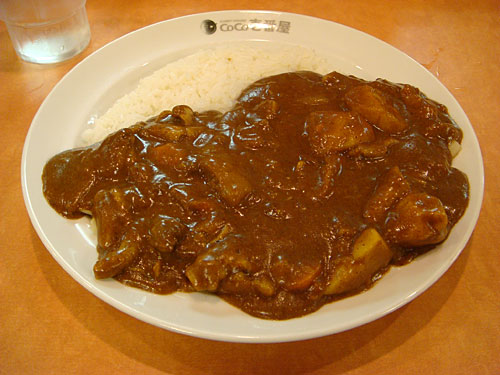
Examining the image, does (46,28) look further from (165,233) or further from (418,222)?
(418,222)

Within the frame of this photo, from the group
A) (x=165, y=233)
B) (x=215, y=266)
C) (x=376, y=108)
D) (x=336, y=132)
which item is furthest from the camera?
(x=376, y=108)

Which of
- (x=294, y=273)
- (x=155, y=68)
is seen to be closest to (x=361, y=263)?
(x=294, y=273)

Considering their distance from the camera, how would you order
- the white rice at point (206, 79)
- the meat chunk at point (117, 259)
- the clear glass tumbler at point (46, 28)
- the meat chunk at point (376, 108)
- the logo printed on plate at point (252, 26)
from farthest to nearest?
the logo printed on plate at point (252, 26) < the clear glass tumbler at point (46, 28) < the white rice at point (206, 79) < the meat chunk at point (376, 108) < the meat chunk at point (117, 259)

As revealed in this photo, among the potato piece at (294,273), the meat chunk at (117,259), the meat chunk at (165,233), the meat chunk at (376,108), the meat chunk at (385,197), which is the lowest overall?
the meat chunk at (117,259)

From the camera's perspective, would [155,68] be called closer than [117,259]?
No

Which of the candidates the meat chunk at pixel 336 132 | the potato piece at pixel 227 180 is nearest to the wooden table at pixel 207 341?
the potato piece at pixel 227 180

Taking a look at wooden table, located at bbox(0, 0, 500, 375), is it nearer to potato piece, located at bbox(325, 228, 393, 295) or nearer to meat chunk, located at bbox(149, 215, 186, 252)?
potato piece, located at bbox(325, 228, 393, 295)

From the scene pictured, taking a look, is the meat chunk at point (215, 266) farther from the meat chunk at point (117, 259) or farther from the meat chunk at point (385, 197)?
the meat chunk at point (385, 197)
